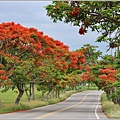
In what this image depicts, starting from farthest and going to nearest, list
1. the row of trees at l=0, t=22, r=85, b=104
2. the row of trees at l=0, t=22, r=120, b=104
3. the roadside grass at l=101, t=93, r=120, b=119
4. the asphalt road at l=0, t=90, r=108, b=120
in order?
the row of trees at l=0, t=22, r=85, b=104, the row of trees at l=0, t=22, r=120, b=104, the roadside grass at l=101, t=93, r=120, b=119, the asphalt road at l=0, t=90, r=108, b=120

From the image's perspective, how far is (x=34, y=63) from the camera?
28.2 meters

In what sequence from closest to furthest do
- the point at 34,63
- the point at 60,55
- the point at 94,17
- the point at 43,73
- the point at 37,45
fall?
the point at 94,17 < the point at 37,45 < the point at 34,63 < the point at 60,55 < the point at 43,73

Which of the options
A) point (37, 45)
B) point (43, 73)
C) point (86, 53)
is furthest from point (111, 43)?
point (86, 53)

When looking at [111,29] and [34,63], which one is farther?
[34,63]

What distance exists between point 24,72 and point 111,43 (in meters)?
20.3

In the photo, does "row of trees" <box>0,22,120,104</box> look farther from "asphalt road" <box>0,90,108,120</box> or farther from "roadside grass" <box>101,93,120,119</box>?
"asphalt road" <box>0,90,108,120</box>

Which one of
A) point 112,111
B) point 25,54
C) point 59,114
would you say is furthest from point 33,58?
point 112,111

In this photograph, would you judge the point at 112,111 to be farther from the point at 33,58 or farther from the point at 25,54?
the point at 25,54

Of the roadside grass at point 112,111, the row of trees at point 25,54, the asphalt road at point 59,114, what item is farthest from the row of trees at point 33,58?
the asphalt road at point 59,114

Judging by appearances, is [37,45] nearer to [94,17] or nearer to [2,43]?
[2,43]

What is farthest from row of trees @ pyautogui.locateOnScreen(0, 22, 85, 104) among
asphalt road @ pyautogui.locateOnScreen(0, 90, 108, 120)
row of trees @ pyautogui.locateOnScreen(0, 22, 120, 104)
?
asphalt road @ pyautogui.locateOnScreen(0, 90, 108, 120)

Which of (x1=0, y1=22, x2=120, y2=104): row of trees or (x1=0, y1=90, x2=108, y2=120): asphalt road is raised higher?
(x1=0, y1=22, x2=120, y2=104): row of trees

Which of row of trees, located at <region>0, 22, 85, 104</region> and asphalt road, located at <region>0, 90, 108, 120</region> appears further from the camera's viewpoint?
row of trees, located at <region>0, 22, 85, 104</region>

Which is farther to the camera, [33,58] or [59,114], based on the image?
[33,58]
